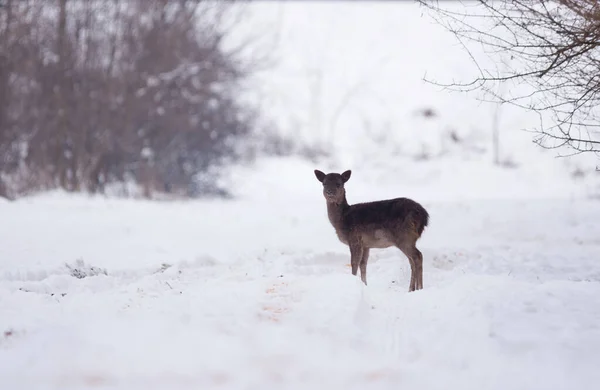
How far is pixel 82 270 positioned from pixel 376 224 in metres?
3.94

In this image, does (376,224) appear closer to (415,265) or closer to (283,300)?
(415,265)

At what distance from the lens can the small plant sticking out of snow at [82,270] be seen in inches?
327

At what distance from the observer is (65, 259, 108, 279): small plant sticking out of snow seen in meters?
8.30

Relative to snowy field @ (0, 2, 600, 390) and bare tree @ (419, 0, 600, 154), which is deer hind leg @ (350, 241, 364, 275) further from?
bare tree @ (419, 0, 600, 154)

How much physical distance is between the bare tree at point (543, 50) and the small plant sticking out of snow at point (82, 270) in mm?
5043

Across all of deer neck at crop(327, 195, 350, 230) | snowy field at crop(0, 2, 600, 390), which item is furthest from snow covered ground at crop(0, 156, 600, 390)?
deer neck at crop(327, 195, 350, 230)

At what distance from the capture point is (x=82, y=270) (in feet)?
27.9

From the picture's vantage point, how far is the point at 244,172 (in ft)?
102

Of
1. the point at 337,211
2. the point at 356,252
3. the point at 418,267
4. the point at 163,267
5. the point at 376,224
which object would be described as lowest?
the point at 163,267

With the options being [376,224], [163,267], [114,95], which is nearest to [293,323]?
[376,224]

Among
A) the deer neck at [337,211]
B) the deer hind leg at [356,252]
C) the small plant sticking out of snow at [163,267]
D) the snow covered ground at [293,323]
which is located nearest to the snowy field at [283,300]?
the snow covered ground at [293,323]

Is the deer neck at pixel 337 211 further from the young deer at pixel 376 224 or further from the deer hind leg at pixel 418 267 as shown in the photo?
the deer hind leg at pixel 418 267

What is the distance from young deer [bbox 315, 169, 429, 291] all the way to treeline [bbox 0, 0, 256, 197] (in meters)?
13.5

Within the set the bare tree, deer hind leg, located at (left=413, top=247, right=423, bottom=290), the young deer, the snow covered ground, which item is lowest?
the snow covered ground
